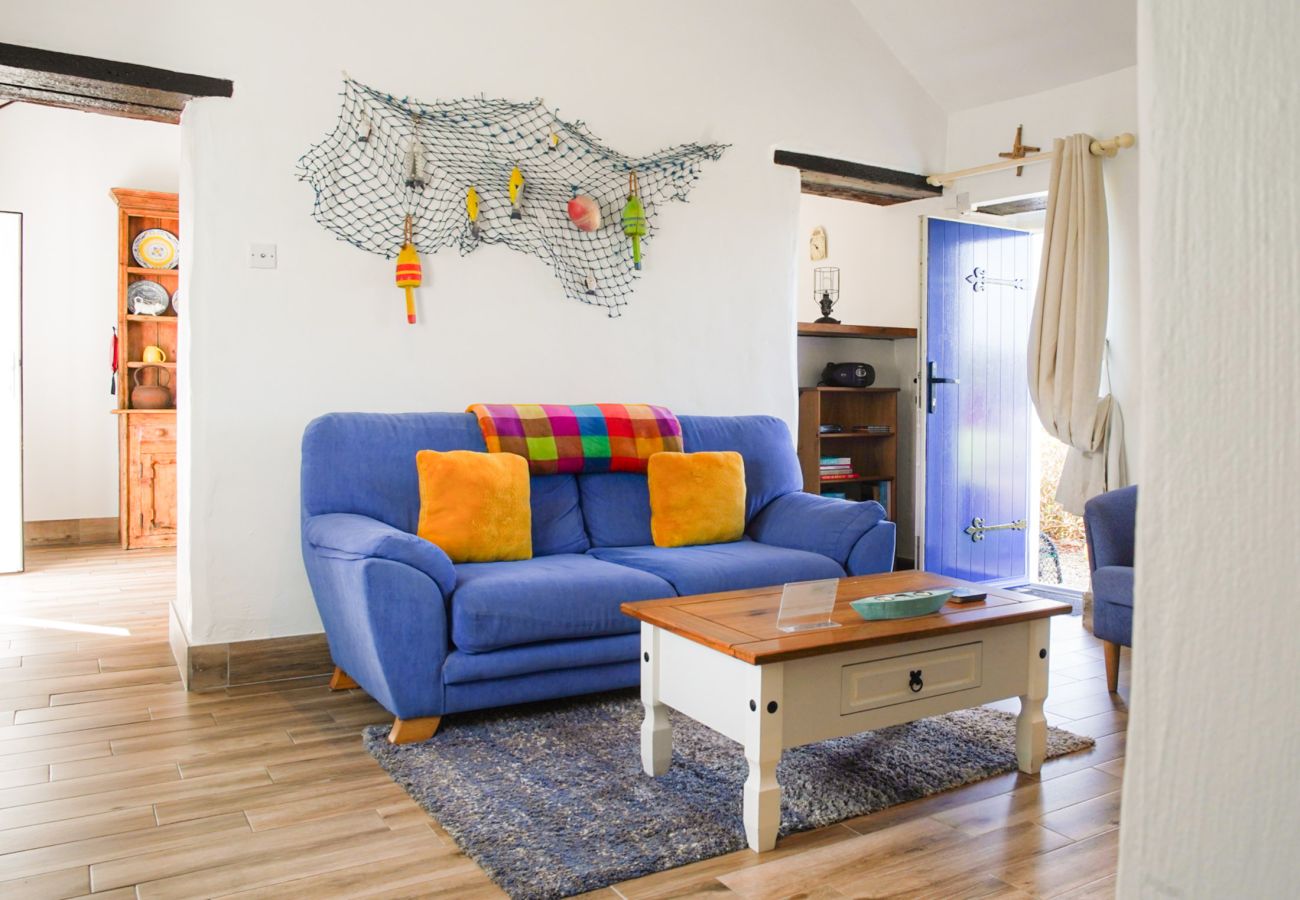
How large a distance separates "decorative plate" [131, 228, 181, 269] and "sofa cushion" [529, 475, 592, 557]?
166 inches

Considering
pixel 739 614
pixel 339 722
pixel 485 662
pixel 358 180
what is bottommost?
pixel 339 722

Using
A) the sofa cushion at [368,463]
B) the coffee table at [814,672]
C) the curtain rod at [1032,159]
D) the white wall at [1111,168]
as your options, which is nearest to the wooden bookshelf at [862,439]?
the curtain rod at [1032,159]

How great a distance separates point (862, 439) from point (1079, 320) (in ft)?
4.91

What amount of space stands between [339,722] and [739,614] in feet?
4.41

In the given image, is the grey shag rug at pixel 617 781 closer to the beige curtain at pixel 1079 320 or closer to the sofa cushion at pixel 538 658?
the sofa cushion at pixel 538 658

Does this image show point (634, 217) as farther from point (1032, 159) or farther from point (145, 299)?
point (145, 299)

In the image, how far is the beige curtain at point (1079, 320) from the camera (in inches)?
181

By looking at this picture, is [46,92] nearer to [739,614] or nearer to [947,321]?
[739,614]

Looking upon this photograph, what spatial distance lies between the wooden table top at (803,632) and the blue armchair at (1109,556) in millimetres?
608

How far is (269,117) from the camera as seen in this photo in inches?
137

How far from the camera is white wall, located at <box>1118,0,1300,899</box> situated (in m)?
0.28

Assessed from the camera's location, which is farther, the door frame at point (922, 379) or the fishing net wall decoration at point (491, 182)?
the door frame at point (922, 379)

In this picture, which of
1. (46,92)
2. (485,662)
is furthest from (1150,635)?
(46,92)

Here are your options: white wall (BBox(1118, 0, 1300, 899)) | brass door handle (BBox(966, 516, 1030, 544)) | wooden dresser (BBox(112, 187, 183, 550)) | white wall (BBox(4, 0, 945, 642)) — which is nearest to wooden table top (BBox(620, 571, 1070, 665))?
white wall (BBox(4, 0, 945, 642))
